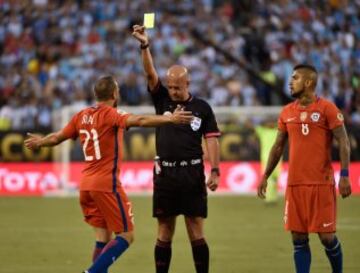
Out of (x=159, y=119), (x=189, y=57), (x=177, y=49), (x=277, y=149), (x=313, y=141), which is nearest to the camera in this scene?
(x=159, y=119)

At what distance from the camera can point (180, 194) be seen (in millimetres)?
10859

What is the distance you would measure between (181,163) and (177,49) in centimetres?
1890

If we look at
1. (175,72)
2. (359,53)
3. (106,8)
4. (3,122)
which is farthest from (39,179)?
(175,72)

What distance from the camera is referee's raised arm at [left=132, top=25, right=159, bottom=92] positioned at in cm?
1054

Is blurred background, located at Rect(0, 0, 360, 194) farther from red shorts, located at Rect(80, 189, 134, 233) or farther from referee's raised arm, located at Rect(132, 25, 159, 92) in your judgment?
red shorts, located at Rect(80, 189, 134, 233)

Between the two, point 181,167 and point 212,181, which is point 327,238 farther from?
point 181,167

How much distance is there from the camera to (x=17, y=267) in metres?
12.8

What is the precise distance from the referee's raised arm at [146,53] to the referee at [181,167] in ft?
0.03

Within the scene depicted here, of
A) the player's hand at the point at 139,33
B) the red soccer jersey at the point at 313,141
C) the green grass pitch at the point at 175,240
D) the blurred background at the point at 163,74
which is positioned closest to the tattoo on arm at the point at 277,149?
the red soccer jersey at the point at 313,141

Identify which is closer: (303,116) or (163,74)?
(303,116)

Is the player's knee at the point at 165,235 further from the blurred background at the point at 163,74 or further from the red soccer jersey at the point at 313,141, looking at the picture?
the blurred background at the point at 163,74

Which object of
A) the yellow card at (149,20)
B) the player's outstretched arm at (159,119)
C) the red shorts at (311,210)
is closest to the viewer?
the player's outstretched arm at (159,119)

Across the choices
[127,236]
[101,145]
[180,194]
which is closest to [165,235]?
[180,194]

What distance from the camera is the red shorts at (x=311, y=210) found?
411 inches
